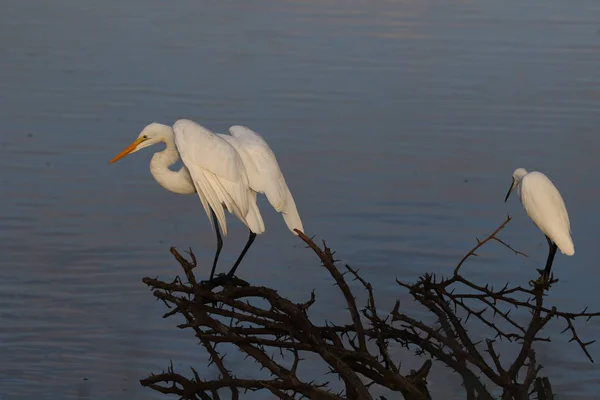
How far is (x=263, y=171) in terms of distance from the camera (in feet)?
19.0

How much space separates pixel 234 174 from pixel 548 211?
1.90 meters

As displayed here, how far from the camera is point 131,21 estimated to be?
66.7 feet

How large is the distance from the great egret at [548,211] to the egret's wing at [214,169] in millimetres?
1786

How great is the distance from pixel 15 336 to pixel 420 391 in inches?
182

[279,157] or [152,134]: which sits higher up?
[279,157]

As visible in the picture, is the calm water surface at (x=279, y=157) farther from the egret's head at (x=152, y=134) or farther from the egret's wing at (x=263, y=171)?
the egret's wing at (x=263, y=171)

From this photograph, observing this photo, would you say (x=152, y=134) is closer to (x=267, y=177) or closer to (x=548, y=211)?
(x=267, y=177)

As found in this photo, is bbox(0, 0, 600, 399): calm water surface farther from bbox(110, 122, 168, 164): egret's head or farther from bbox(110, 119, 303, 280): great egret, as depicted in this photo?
bbox(110, 119, 303, 280): great egret

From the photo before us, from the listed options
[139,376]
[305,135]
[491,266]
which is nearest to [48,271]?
[139,376]

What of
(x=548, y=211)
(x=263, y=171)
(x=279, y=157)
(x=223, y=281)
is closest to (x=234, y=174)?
(x=263, y=171)

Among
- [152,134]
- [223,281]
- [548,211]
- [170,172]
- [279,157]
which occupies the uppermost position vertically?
[279,157]

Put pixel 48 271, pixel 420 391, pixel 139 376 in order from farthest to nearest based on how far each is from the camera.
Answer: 1. pixel 48 271
2. pixel 139 376
3. pixel 420 391

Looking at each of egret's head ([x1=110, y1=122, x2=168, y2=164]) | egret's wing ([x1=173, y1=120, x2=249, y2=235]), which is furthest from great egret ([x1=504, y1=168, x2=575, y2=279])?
egret's head ([x1=110, y1=122, x2=168, y2=164])

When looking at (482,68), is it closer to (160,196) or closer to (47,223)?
(160,196)
